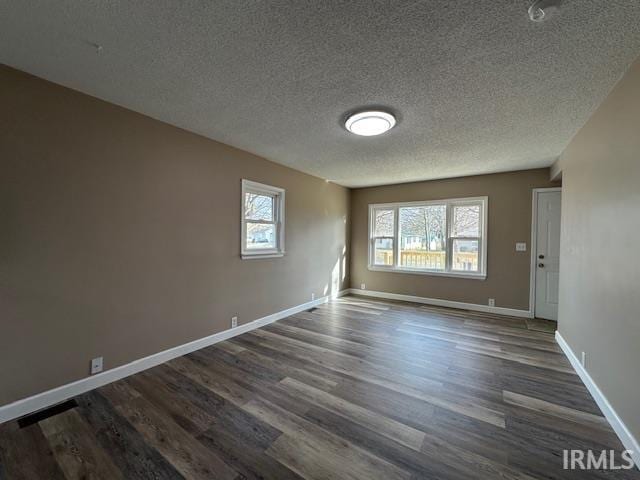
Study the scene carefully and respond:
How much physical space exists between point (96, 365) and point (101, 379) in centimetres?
13

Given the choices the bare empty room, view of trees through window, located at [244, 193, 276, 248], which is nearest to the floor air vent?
the bare empty room

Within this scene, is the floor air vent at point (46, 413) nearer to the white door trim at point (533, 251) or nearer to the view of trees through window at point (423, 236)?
the view of trees through window at point (423, 236)

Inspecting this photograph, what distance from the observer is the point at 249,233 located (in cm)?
378

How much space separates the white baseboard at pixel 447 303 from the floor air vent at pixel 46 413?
4.92 meters

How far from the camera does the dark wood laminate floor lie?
151 centimetres

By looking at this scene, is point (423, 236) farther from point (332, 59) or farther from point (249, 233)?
point (332, 59)

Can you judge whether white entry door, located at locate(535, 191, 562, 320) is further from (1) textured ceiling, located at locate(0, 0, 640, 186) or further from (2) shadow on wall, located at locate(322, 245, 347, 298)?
(2) shadow on wall, located at locate(322, 245, 347, 298)

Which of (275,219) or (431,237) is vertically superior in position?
(275,219)

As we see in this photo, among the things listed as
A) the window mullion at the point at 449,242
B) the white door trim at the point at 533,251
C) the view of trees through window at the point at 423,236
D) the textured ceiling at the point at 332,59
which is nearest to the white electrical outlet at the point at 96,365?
the textured ceiling at the point at 332,59

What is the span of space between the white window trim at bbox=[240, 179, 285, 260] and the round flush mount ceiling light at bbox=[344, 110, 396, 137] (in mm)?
1681

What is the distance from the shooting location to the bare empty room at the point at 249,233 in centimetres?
149

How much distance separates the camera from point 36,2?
1.35 meters

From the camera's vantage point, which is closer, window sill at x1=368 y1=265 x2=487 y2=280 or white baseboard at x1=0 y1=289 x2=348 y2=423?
white baseboard at x1=0 y1=289 x2=348 y2=423

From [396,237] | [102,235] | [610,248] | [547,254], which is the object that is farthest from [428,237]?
[102,235]
